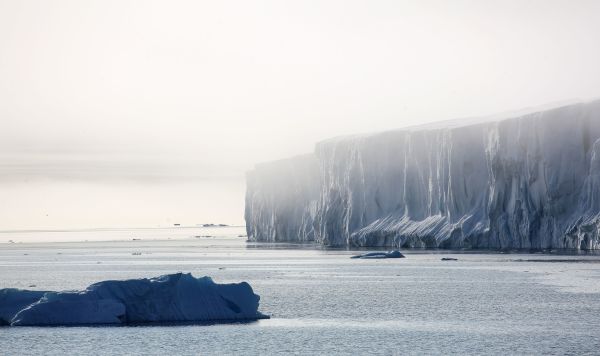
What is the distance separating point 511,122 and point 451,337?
43525 millimetres

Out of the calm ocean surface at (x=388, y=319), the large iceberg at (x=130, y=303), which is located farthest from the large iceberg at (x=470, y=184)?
the large iceberg at (x=130, y=303)

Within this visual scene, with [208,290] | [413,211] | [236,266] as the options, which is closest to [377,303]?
[208,290]

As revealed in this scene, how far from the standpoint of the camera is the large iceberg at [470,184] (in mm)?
62188

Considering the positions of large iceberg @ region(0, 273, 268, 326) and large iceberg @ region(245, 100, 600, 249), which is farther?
large iceberg @ region(245, 100, 600, 249)

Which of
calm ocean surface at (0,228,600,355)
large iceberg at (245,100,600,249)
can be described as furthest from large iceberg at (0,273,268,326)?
large iceberg at (245,100,600,249)

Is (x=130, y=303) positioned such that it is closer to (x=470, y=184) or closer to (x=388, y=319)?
(x=388, y=319)

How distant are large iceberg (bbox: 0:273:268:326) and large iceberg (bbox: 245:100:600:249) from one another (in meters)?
36.4

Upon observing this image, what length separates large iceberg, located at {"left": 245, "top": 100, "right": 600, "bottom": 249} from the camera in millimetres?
62188

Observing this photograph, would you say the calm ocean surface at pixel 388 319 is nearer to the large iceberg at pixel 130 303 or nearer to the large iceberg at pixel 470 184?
the large iceberg at pixel 130 303

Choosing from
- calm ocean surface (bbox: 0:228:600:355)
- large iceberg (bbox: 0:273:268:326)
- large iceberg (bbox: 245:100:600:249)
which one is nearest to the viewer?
calm ocean surface (bbox: 0:228:600:355)

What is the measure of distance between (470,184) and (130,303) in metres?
45.9

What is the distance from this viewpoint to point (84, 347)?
910 inches

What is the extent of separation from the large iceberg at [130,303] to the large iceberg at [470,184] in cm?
3641

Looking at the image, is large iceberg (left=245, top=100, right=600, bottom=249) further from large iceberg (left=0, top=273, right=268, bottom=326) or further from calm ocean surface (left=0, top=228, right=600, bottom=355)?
large iceberg (left=0, top=273, right=268, bottom=326)
